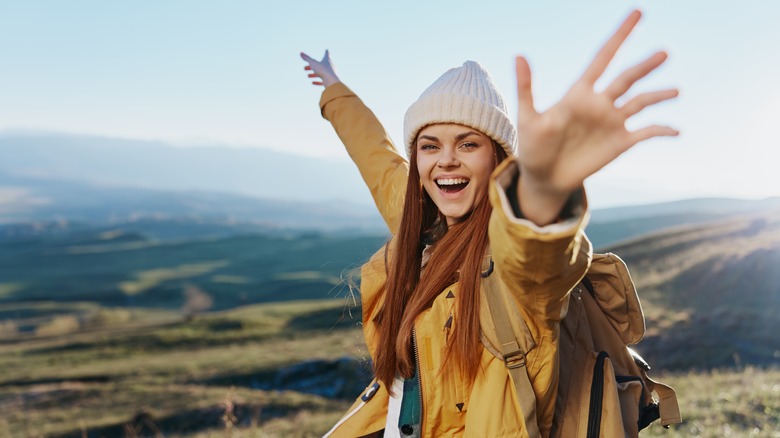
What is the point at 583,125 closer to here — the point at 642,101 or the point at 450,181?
the point at 642,101

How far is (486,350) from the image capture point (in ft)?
8.03

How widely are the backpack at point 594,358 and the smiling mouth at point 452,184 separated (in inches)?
23.2

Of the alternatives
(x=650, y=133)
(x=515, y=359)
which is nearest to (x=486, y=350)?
(x=515, y=359)

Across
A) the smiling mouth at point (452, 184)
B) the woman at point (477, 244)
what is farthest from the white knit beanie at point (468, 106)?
the smiling mouth at point (452, 184)

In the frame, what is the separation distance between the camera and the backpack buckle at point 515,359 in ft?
7.55

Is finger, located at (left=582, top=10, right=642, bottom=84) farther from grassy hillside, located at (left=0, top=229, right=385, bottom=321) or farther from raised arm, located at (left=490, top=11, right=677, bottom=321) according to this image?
grassy hillside, located at (left=0, top=229, right=385, bottom=321)

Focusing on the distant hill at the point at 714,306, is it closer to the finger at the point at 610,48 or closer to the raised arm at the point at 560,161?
the raised arm at the point at 560,161

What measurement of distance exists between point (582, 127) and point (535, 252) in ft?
1.26

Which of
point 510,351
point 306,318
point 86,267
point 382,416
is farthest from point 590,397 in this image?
point 86,267

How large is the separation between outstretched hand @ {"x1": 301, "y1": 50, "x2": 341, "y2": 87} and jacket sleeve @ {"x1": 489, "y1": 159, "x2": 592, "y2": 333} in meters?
3.44

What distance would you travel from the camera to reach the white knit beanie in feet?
9.35

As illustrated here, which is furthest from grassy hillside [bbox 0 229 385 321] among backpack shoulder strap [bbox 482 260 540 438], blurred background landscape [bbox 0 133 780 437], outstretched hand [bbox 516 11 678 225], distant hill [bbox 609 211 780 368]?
outstretched hand [bbox 516 11 678 225]

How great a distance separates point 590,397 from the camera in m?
2.59

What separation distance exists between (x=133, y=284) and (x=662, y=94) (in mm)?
107634
